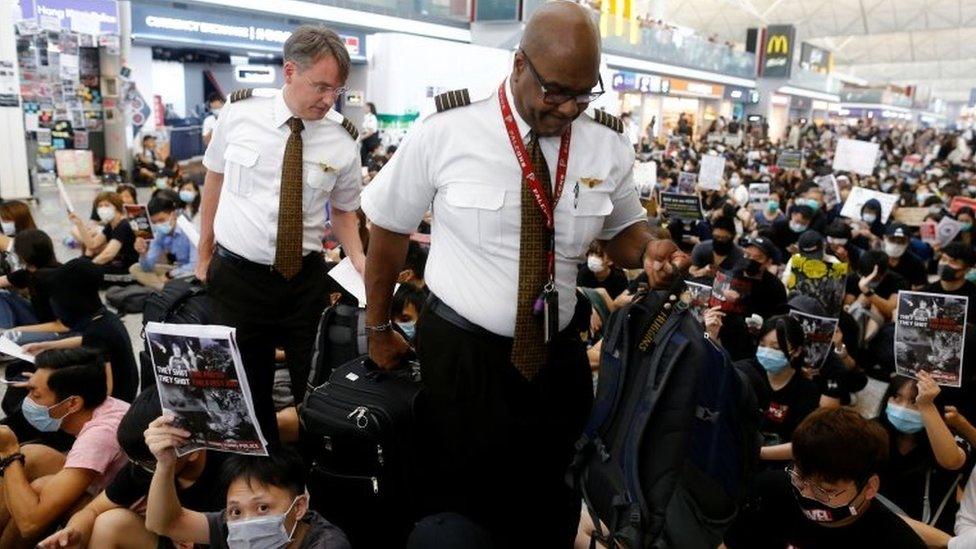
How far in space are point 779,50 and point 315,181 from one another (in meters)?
32.0

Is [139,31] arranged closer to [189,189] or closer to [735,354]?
[189,189]

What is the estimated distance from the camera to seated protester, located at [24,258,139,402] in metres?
3.59

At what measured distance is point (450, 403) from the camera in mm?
1863

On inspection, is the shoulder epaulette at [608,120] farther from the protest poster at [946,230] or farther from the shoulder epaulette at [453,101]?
the protest poster at [946,230]

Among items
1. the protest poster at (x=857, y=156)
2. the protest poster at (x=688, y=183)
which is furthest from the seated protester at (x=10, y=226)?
the protest poster at (x=857, y=156)

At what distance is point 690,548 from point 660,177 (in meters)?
11.1

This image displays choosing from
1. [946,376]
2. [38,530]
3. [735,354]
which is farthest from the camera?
[735,354]

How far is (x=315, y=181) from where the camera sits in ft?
9.25

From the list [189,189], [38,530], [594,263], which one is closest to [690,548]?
[38,530]

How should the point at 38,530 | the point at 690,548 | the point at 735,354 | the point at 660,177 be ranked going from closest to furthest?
the point at 690,548 < the point at 38,530 < the point at 735,354 < the point at 660,177

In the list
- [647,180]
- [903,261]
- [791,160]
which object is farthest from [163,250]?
[791,160]

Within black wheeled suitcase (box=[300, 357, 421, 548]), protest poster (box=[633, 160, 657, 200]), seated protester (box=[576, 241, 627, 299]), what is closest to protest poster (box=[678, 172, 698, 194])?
protest poster (box=[633, 160, 657, 200])

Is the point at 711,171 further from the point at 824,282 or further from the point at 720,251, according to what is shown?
the point at 824,282

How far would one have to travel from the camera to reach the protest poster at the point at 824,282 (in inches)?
192
